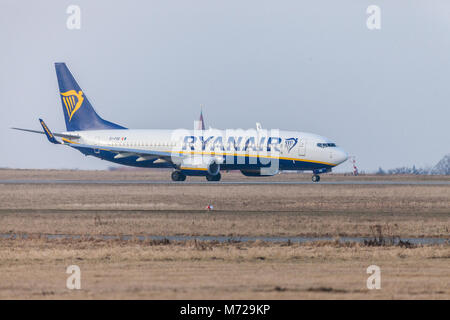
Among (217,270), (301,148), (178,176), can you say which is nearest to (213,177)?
(178,176)

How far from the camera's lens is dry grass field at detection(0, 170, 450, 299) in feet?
67.4

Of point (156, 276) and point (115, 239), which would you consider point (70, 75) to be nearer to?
point (115, 239)

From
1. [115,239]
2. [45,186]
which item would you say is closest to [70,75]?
[45,186]

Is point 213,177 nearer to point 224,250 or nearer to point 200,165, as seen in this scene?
point 200,165

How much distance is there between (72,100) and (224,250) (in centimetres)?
5849

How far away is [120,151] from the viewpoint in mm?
76750

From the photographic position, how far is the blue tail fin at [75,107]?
8212 centimetres

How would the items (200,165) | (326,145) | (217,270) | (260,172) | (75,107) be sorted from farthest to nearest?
(75,107) < (260,172) < (200,165) < (326,145) < (217,270)

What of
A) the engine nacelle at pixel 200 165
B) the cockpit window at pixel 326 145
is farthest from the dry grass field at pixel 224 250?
the engine nacelle at pixel 200 165

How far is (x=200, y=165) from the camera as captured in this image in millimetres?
72812

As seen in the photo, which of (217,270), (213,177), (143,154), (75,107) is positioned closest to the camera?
(217,270)

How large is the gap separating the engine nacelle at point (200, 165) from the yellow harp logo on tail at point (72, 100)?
15698 millimetres

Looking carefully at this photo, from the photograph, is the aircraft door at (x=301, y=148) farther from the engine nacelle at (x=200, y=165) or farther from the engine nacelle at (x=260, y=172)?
the engine nacelle at (x=200, y=165)
